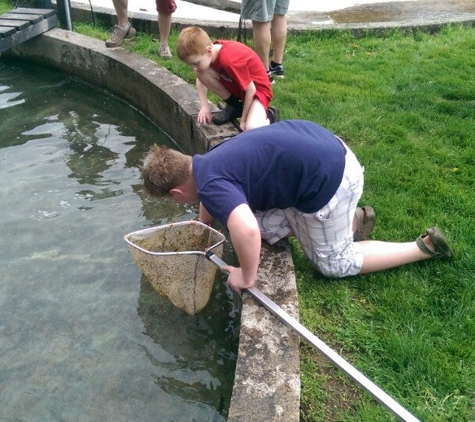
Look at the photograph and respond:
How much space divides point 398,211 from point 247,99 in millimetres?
1270

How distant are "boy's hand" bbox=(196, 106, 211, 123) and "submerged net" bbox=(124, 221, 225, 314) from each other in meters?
1.28

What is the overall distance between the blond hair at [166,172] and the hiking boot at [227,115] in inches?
59.5

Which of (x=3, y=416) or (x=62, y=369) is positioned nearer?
(x=3, y=416)

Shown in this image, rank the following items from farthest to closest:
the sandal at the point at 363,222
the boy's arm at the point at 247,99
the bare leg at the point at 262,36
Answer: the bare leg at the point at 262,36 < the boy's arm at the point at 247,99 < the sandal at the point at 363,222

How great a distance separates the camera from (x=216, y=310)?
3.21 metres

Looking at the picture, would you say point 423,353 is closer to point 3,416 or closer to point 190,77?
point 3,416

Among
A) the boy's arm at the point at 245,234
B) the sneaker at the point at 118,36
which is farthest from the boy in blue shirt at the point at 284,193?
the sneaker at the point at 118,36

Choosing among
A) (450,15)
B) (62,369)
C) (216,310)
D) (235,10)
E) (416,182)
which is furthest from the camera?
(235,10)

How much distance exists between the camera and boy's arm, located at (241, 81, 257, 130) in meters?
3.92

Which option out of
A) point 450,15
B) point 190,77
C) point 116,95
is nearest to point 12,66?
point 116,95

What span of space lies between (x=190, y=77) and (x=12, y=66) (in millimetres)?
2814

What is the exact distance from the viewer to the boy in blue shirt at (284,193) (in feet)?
8.37

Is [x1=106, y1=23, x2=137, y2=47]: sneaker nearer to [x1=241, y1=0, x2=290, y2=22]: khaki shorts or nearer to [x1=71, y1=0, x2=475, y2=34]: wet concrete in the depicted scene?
[x1=71, y1=0, x2=475, y2=34]: wet concrete

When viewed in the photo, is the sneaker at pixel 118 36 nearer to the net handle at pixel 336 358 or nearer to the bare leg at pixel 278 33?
the bare leg at pixel 278 33
